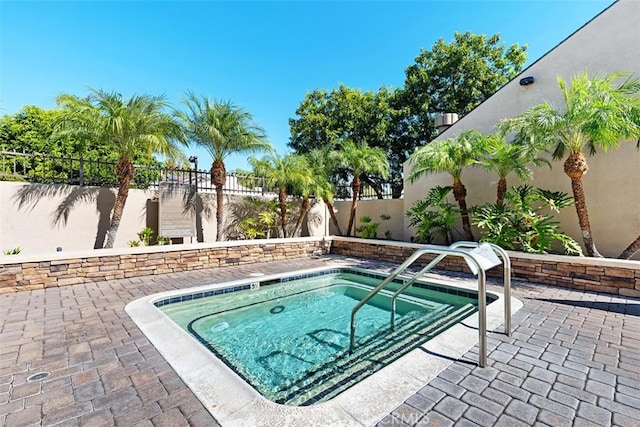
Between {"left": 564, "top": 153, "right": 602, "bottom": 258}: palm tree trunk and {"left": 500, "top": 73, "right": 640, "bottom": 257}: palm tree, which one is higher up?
{"left": 500, "top": 73, "right": 640, "bottom": 257}: palm tree

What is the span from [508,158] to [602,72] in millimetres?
3724

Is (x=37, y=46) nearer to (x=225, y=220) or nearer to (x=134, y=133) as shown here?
(x=134, y=133)

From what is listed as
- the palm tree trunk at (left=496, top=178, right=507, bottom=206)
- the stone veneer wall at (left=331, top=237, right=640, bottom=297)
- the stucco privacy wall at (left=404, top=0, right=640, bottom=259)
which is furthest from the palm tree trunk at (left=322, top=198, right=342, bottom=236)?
the stucco privacy wall at (left=404, top=0, right=640, bottom=259)

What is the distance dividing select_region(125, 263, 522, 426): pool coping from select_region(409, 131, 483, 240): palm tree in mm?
6256

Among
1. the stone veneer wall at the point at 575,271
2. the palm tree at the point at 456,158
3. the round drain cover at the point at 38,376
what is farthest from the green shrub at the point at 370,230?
the round drain cover at the point at 38,376

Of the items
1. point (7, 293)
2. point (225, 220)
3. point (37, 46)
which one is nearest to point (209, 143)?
point (225, 220)

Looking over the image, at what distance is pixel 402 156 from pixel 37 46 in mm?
18057

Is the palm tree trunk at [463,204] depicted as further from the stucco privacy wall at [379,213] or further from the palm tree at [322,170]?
the palm tree at [322,170]

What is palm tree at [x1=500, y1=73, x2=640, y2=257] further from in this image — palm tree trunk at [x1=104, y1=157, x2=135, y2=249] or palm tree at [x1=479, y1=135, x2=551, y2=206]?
palm tree trunk at [x1=104, y1=157, x2=135, y2=249]

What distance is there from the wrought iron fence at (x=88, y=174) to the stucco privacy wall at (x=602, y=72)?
1171cm

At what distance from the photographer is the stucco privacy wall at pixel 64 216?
28.7 ft

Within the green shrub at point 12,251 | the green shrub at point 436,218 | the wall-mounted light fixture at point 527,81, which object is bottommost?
the green shrub at point 12,251

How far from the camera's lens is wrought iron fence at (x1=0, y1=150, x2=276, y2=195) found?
900 centimetres

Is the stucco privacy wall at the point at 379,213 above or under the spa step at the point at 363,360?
above
